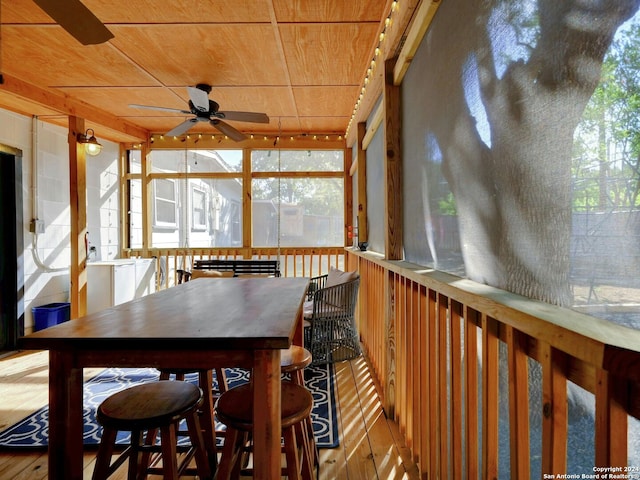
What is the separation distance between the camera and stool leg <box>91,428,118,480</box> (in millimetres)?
1325

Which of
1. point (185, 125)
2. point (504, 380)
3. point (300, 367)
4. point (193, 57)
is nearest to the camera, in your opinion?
point (504, 380)

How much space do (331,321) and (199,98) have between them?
7.97ft

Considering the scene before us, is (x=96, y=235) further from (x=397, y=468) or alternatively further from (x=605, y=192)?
(x=605, y=192)

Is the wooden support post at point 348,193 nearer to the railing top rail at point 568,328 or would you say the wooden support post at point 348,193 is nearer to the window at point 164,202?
the window at point 164,202

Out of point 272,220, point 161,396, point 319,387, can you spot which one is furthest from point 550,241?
point 272,220

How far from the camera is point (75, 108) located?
4262mm

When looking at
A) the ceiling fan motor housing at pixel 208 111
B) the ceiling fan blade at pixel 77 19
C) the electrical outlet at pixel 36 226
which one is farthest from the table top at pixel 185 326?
the electrical outlet at pixel 36 226

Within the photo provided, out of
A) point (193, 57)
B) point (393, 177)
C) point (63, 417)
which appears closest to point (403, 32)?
point (393, 177)

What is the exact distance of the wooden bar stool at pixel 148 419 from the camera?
1.27 m

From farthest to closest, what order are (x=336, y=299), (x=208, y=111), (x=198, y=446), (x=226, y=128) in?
(x=226, y=128) → (x=208, y=111) → (x=336, y=299) → (x=198, y=446)

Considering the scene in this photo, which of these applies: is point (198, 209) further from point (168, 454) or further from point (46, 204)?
point (168, 454)

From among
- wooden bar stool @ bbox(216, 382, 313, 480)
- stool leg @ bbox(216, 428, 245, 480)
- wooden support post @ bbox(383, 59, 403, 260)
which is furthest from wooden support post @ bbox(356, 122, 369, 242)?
stool leg @ bbox(216, 428, 245, 480)

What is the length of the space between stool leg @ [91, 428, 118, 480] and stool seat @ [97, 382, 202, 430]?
76 millimetres

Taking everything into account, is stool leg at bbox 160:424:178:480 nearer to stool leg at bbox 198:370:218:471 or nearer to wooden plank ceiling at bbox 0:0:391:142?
stool leg at bbox 198:370:218:471
